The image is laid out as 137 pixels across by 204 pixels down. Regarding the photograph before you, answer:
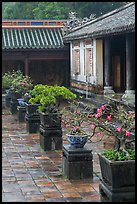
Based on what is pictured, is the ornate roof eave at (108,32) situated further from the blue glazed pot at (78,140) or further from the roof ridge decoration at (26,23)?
the blue glazed pot at (78,140)

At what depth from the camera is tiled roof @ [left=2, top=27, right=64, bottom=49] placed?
80.4 ft

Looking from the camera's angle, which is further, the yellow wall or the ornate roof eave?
the yellow wall

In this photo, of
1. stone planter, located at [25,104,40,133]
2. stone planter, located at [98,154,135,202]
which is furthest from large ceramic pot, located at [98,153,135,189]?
stone planter, located at [25,104,40,133]

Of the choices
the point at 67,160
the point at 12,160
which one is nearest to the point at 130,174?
the point at 67,160

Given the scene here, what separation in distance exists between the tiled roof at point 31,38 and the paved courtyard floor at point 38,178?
42.7 ft

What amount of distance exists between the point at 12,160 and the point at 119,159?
411 centimetres

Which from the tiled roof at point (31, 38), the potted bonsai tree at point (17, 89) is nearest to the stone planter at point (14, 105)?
the potted bonsai tree at point (17, 89)

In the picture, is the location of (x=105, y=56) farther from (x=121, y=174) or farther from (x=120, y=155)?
(x=121, y=174)

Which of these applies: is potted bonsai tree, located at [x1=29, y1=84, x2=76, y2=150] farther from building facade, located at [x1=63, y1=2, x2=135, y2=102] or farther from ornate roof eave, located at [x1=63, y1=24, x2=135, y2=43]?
building facade, located at [x1=63, y1=2, x2=135, y2=102]

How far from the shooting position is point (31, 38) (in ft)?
83.3

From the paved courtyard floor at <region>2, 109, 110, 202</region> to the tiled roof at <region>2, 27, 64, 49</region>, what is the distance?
13.0 meters

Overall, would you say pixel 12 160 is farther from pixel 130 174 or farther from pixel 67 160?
pixel 130 174

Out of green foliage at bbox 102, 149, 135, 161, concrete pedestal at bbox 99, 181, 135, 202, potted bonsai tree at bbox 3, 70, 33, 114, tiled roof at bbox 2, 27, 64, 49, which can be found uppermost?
tiled roof at bbox 2, 27, 64, 49

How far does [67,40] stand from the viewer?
2412 centimetres
